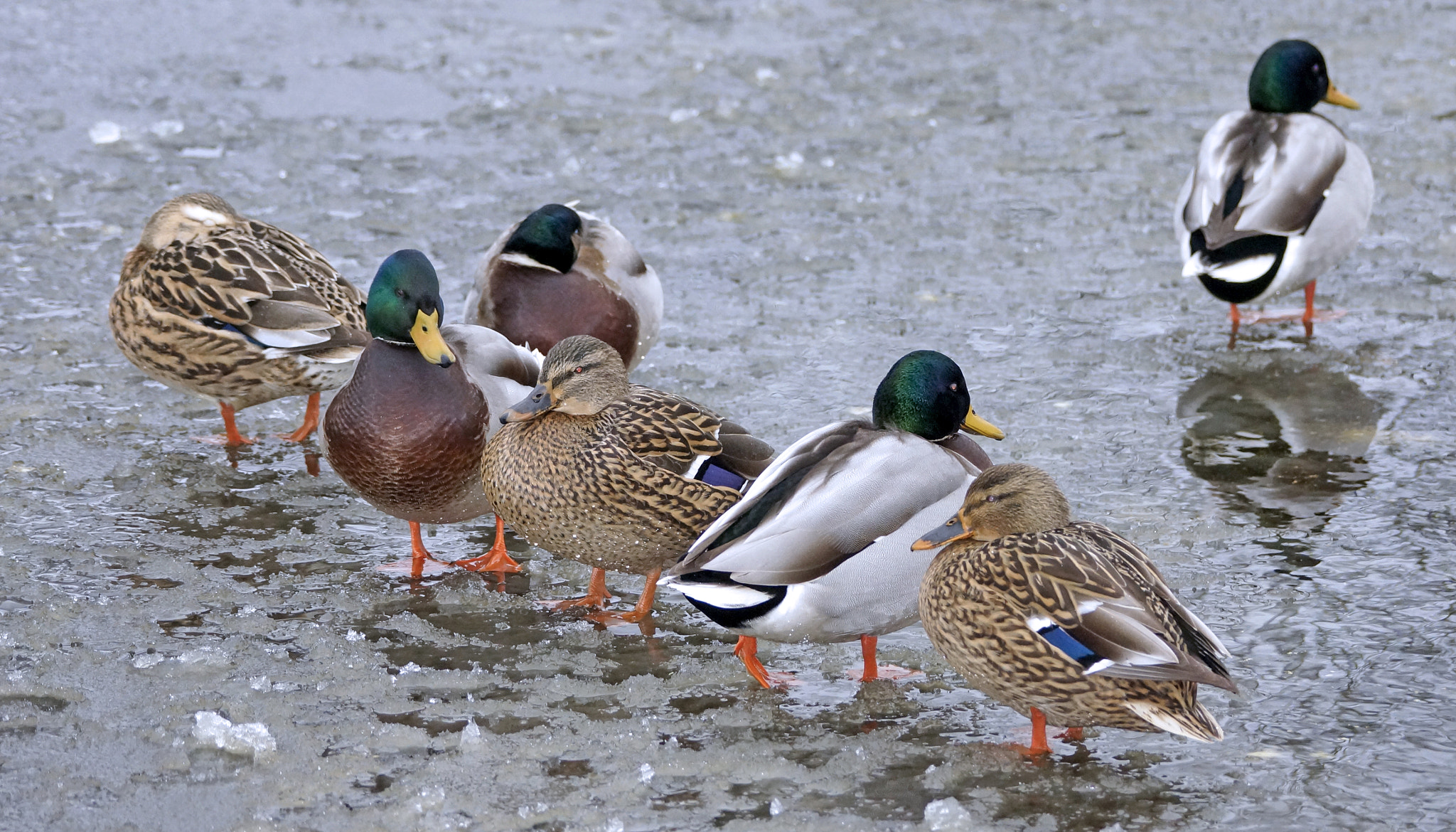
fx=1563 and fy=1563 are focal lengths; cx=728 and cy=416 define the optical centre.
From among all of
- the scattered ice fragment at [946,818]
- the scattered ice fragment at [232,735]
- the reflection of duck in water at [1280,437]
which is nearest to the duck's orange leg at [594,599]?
the scattered ice fragment at [232,735]

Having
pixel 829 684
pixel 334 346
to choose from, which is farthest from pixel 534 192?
pixel 829 684

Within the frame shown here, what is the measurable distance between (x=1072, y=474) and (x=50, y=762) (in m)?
2.96

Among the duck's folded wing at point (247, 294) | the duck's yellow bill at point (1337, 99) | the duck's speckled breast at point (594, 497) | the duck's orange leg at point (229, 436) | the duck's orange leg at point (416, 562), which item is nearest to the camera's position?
the duck's speckled breast at point (594, 497)

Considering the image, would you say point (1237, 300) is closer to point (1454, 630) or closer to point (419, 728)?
point (1454, 630)

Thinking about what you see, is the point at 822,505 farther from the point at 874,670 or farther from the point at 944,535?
the point at 874,670

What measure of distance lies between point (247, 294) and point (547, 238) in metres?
0.98

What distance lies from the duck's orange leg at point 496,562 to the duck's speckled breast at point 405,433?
0.61 feet

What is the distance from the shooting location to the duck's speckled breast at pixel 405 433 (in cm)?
410

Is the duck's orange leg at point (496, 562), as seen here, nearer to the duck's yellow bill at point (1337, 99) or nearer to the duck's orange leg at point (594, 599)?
the duck's orange leg at point (594, 599)

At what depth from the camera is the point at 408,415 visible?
411cm

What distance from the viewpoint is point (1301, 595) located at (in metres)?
4.00

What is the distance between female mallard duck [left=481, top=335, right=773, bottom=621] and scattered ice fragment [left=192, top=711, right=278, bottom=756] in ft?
3.00

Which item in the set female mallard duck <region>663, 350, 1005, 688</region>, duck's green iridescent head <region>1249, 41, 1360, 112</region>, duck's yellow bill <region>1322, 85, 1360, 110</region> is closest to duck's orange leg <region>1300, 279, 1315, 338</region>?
duck's green iridescent head <region>1249, 41, 1360, 112</region>

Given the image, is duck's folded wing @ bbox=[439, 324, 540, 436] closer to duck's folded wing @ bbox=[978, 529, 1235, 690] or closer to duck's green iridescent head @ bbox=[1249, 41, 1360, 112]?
duck's folded wing @ bbox=[978, 529, 1235, 690]
